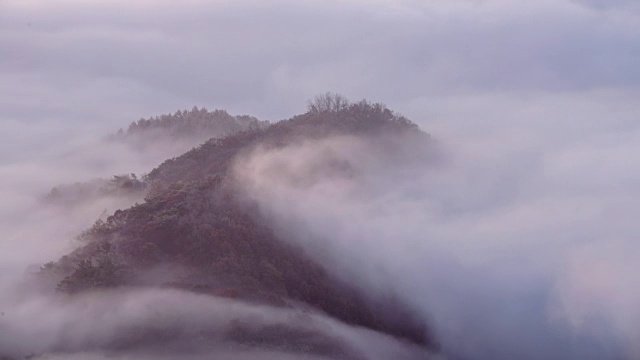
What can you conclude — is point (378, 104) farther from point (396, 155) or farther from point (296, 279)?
point (296, 279)

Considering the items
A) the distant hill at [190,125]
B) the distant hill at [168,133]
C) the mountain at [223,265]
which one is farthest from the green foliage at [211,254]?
the distant hill at [190,125]

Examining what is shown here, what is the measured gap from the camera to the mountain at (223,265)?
26.7m

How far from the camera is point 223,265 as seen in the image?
90.6ft

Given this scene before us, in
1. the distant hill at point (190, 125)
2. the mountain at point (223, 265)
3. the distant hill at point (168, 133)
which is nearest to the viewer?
the mountain at point (223, 265)

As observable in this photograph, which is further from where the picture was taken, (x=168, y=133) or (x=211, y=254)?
(x=168, y=133)

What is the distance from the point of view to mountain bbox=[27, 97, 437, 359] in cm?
2667

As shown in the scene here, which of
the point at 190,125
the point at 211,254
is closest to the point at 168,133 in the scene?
the point at 190,125

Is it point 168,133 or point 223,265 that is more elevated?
point 168,133

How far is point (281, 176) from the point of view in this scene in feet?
110

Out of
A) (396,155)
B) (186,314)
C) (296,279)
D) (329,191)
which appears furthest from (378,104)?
(186,314)

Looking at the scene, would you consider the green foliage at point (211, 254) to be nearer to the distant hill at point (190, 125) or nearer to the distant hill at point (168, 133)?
the distant hill at point (168, 133)

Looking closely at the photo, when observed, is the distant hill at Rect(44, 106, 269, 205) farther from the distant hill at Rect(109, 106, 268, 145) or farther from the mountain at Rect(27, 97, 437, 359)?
the mountain at Rect(27, 97, 437, 359)

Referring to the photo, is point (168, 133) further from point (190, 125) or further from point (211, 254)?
point (211, 254)

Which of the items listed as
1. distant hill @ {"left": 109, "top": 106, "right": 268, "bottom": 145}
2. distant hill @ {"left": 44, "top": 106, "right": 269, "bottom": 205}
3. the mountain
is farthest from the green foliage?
distant hill @ {"left": 109, "top": 106, "right": 268, "bottom": 145}
